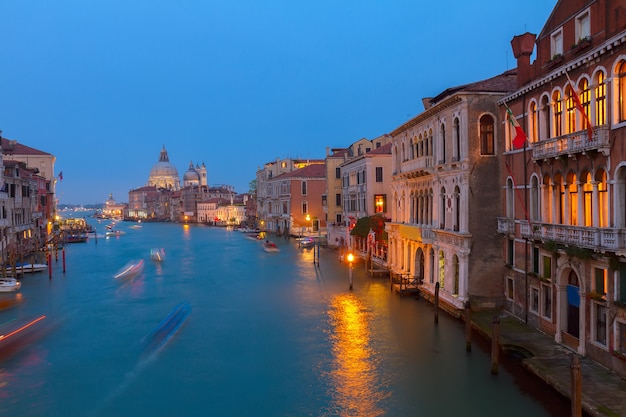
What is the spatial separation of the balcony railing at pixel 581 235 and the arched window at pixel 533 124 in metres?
2.64

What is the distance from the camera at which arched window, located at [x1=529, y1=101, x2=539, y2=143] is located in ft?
55.2

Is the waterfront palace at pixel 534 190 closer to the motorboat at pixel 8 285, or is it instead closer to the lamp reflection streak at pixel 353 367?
the lamp reflection streak at pixel 353 367

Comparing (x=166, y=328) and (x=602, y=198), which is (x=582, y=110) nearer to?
(x=602, y=198)

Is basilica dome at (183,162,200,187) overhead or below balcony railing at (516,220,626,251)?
overhead

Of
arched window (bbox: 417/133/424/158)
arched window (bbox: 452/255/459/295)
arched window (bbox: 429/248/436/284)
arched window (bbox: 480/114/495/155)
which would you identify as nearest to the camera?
arched window (bbox: 480/114/495/155)

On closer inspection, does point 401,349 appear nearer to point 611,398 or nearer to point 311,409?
point 311,409

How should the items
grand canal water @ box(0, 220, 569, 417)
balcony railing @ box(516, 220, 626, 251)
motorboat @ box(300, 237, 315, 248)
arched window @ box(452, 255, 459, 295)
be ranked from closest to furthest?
balcony railing @ box(516, 220, 626, 251)
grand canal water @ box(0, 220, 569, 417)
arched window @ box(452, 255, 459, 295)
motorboat @ box(300, 237, 315, 248)

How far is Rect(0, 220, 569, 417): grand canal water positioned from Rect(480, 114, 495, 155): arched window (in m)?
6.20

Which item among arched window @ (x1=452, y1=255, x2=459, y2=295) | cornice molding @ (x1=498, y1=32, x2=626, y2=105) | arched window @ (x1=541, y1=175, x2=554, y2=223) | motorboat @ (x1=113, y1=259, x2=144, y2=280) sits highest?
cornice molding @ (x1=498, y1=32, x2=626, y2=105)

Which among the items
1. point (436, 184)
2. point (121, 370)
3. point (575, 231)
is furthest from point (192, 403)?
point (436, 184)

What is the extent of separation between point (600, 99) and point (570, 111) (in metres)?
1.62

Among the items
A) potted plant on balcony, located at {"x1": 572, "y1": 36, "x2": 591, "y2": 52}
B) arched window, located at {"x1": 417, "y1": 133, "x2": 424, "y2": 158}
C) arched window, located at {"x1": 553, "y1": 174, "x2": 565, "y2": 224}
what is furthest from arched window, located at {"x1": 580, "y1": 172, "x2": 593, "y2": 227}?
arched window, located at {"x1": 417, "y1": 133, "x2": 424, "y2": 158}

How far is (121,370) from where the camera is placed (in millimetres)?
16312

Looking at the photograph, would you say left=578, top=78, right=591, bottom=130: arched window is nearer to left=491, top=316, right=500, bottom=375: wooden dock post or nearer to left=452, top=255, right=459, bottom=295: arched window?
left=491, top=316, right=500, bottom=375: wooden dock post
